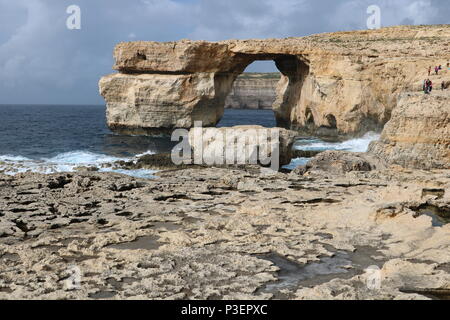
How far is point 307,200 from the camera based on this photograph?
15.7 metres

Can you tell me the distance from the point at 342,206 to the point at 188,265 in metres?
6.38

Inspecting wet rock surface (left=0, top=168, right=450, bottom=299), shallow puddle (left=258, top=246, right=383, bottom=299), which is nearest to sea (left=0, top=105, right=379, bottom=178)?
wet rock surface (left=0, top=168, right=450, bottom=299)

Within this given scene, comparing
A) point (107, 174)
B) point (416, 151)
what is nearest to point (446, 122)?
point (416, 151)

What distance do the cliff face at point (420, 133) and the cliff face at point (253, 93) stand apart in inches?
3559

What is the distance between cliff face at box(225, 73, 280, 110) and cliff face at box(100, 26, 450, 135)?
67.0m

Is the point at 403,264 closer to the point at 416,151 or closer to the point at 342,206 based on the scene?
the point at 342,206

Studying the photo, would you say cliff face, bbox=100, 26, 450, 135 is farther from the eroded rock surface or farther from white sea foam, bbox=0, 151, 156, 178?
the eroded rock surface

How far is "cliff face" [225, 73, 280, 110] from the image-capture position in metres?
113

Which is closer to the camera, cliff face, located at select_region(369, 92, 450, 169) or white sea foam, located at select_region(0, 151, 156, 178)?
cliff face, located at select_region(369, 92, 450, 169)

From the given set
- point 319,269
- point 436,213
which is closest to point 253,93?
point 436,213

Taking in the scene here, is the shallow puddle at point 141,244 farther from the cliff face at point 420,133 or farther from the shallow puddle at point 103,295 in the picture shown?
the cliff face at point 420,133

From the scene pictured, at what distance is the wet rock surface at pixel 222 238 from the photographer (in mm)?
9000

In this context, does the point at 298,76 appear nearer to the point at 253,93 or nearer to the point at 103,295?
the point at 103,295

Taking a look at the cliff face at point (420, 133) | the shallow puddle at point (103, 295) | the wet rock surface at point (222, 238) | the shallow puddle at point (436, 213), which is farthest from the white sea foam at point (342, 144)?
the shallow puddle at point (103, 295)
